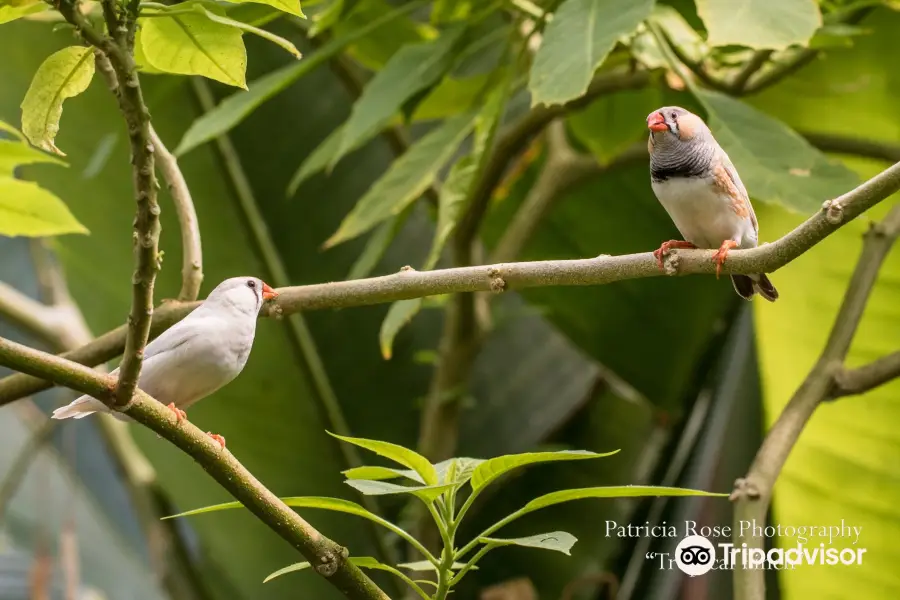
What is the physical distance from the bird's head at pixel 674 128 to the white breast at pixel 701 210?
0.03 m

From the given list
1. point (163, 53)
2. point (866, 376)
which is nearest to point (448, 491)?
point (163, 53)

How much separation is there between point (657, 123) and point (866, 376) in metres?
0.37

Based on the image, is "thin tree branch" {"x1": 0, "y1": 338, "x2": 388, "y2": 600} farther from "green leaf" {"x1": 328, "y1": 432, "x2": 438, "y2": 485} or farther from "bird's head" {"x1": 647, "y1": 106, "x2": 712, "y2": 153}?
"bird's head" {"x1": 647, "y1": 106, "x2": 712, "y2": 153}

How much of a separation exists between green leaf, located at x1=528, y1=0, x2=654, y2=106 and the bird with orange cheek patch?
7cm

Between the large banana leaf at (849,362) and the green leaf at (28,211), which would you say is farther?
the large banana leaf at (849,362)

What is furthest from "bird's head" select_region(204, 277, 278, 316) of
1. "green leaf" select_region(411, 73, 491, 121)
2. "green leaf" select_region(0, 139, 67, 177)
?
"green leaf" select_region(411, 73, 491, 121)

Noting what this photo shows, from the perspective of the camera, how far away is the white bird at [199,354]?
598mm

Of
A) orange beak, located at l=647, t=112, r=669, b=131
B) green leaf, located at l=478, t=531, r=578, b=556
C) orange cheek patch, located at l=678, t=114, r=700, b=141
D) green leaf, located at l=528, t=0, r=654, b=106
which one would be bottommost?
green leaf, located at l=478, t=531, r=578, b=556

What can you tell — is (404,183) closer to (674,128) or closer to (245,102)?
(245,102)

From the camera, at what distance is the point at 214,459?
1.59 feet

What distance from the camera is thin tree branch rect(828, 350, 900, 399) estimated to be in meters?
0.85

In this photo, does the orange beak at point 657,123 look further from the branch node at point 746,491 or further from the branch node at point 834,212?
the branch node at point 746,491

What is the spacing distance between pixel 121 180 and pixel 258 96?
51 centimetres

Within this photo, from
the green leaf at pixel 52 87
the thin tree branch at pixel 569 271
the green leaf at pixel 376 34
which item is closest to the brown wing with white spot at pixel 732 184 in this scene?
the thin tree branch at pixel 569 271
